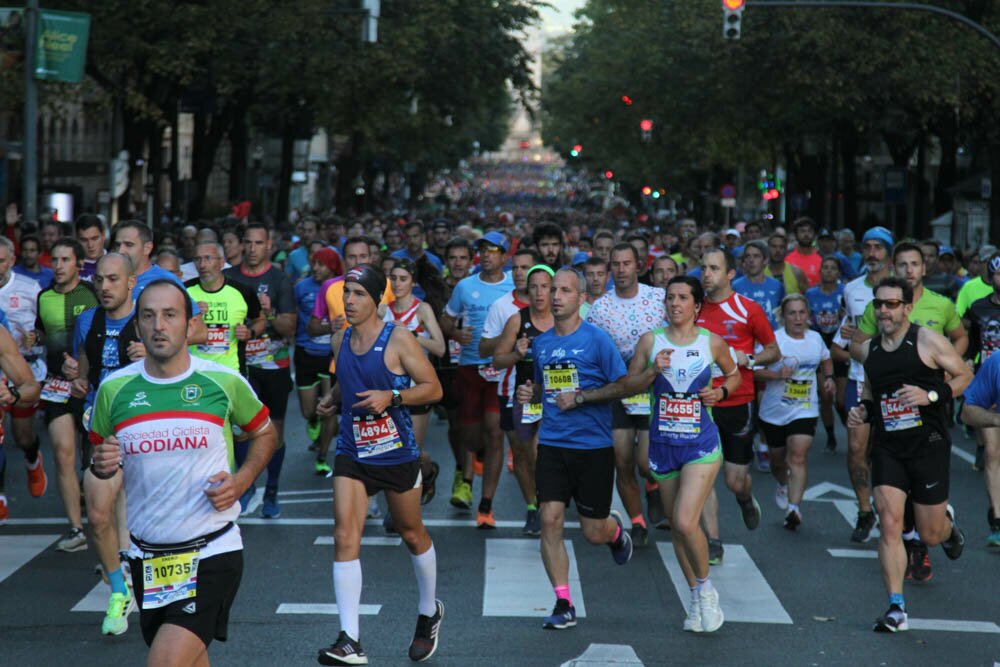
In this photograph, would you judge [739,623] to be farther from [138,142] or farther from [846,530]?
[138,142]

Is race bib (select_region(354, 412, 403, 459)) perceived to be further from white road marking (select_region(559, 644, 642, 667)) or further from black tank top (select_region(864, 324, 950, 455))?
black tank top (select_region(864, 324, 950, 455))

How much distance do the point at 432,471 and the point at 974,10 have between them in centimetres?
2251

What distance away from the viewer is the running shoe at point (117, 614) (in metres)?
8.46

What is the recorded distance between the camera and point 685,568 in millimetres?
8836

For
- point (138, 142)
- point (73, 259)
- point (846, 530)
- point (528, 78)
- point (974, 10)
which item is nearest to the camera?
point (73, 259)

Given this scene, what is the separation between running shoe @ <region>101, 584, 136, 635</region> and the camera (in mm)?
8461

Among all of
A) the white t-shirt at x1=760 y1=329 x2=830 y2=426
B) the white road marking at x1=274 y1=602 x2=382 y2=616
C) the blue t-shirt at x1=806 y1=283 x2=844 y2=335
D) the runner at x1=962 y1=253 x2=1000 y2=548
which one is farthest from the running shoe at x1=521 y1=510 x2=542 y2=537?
the blue t-shirt at x1=806 y1=283 x2=844 y2=335

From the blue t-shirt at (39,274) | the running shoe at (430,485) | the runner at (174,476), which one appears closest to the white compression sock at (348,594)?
the runner at (174,476)

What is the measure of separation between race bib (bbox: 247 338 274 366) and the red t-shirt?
310cm

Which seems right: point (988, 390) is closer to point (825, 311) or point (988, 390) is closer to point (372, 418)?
point (372, 418)

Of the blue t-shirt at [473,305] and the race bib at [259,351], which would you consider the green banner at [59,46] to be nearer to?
the race bib at [259,351]

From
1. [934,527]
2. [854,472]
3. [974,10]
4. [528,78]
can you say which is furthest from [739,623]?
Result: [528,78]

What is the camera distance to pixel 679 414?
29.7 ft

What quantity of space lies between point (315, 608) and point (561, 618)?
4.25 ft
